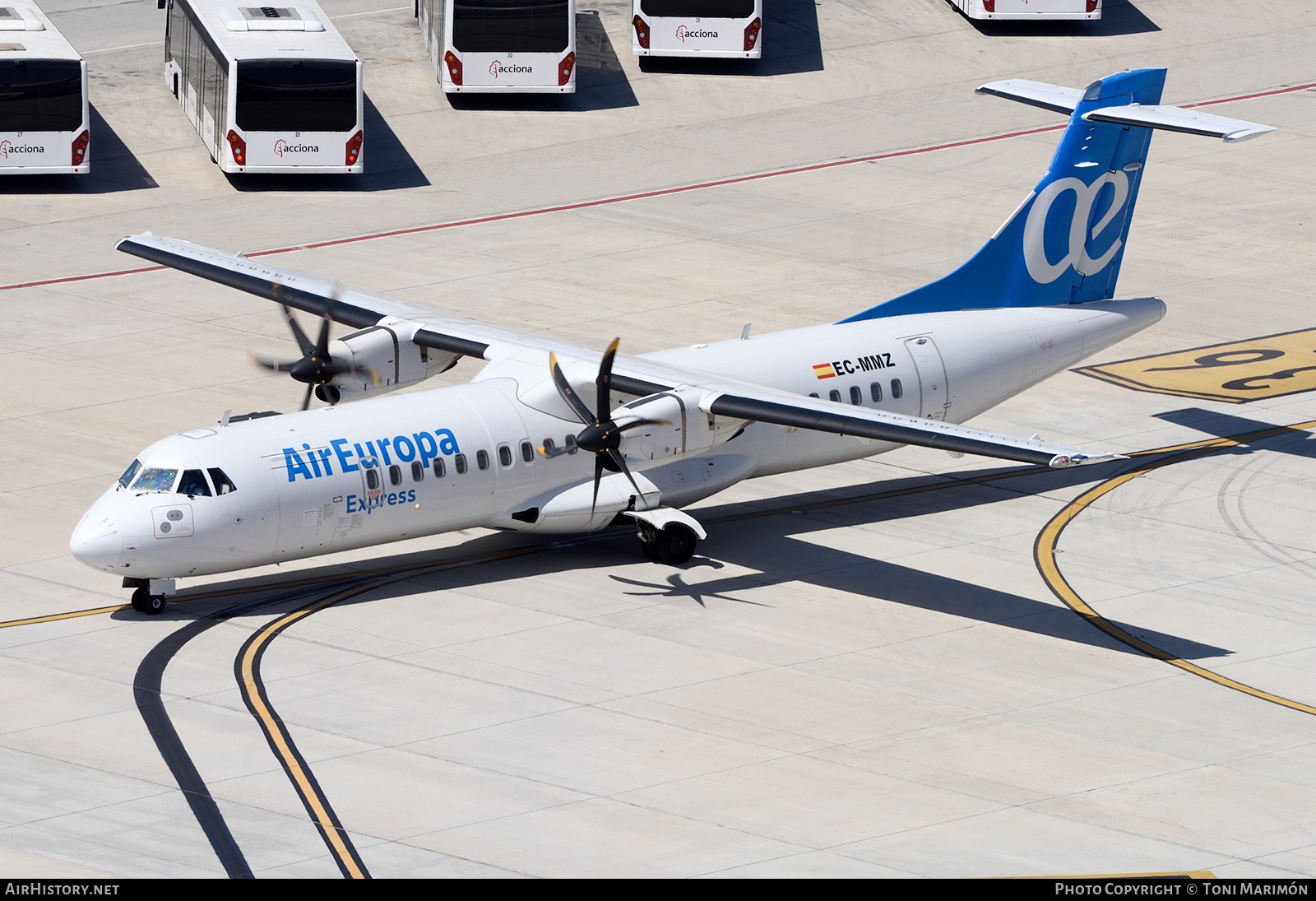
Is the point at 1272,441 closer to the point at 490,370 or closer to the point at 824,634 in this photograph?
the point at 824,634

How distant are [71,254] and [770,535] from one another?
2382 centimetres

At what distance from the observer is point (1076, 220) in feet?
120

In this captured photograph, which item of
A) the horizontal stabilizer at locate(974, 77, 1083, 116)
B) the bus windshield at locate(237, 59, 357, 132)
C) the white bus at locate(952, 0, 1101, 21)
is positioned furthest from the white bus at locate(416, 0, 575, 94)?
the horizontal stabilizer at locate(974, 77, 1083, 116)

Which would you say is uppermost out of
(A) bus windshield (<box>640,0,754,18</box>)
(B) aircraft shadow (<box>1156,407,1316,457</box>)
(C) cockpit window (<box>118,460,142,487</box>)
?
(A) bus windshield (<box>640,0,754,18</box>)

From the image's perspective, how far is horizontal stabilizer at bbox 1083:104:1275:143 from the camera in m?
33.8

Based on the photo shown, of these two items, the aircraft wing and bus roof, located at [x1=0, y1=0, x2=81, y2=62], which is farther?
bus roof, located at [x1=0, y1=0, x2=81, y2=62]

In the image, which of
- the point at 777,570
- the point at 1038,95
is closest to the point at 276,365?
the point at 777,570

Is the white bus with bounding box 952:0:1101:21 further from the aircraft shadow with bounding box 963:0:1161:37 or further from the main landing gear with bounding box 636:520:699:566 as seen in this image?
the main landing gear with bounding box 636:520:699:566

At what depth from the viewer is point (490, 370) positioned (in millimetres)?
32094

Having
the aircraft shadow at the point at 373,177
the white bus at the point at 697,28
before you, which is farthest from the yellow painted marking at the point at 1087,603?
the white bus at the point at 697,28

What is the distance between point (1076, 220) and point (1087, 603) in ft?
32.6

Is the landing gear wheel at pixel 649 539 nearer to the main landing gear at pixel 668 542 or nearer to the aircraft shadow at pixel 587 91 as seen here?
the main landing gear at pixel 668 542

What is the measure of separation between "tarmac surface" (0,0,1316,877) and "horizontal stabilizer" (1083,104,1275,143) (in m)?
6.43
